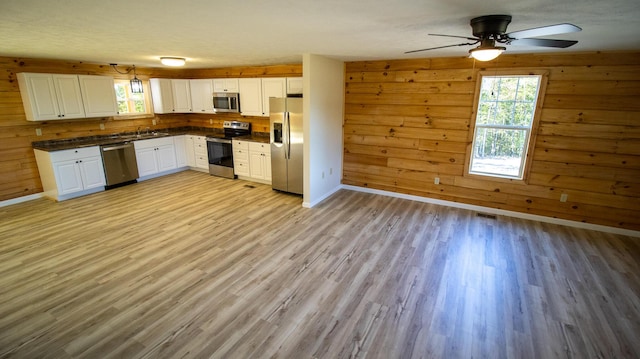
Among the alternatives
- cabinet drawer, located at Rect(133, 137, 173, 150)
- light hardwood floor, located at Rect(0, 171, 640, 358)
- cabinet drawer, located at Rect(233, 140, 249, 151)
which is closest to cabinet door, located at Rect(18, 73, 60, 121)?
cabinet drawer, located at Rect(133, 137, 173, 150)

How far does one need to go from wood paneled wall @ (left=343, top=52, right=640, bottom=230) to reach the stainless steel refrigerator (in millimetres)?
1117

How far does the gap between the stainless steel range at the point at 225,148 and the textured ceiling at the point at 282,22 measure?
284 centimetres

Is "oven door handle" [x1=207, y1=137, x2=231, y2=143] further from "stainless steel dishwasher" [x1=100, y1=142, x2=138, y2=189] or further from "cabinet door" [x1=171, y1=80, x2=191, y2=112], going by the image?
"stainless steel dishwasher" [x1=100, y1=142, x2=138, y2=189]

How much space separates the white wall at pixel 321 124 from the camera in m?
4.54

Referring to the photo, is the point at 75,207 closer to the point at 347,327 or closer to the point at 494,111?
the point at 347,327

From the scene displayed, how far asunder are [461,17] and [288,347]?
9.01 ft

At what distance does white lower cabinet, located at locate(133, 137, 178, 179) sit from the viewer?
6043 mm

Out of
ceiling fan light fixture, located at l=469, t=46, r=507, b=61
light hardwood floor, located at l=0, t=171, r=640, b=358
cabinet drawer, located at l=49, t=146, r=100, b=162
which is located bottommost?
light hardwood floor, located at l=0, t=171, r=640, b=358

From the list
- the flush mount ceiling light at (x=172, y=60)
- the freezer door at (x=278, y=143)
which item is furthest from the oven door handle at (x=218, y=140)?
the flush mount ceiling light at (x=172, y=60)

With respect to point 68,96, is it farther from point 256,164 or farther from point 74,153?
point 256,164

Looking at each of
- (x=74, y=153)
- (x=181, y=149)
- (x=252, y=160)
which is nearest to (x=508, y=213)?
(x=252, y=160)

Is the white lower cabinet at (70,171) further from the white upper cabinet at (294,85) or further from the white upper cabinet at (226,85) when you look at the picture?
the white upper cabinet at (294,85)

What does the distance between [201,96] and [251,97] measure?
1468mm

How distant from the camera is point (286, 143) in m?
5.21
